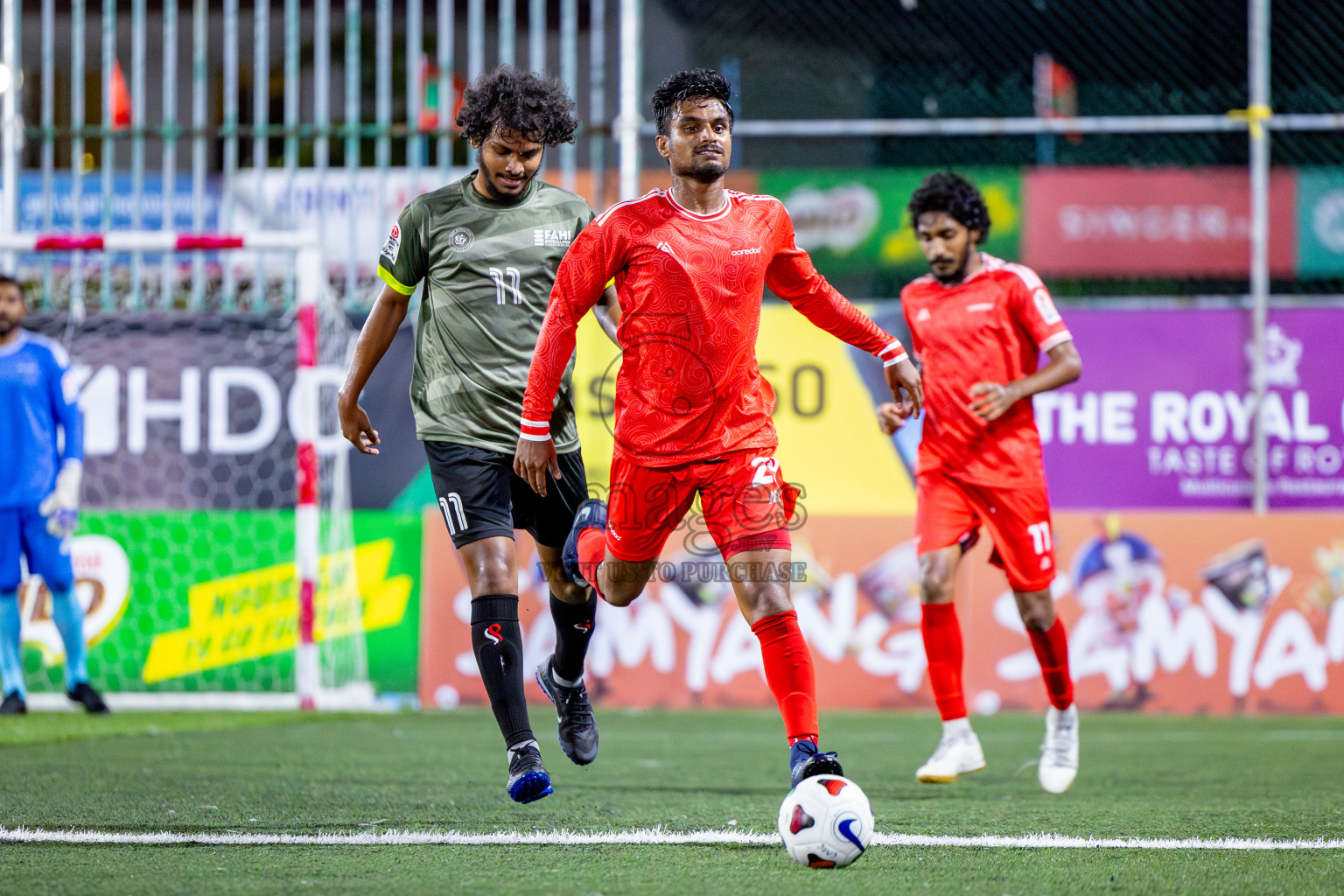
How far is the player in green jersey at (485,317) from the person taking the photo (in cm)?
423

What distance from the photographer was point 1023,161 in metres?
9.63

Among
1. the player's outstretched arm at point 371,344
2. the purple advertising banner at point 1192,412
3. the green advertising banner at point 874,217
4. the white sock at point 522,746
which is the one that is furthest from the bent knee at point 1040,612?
the green advertising banner at point 874,217

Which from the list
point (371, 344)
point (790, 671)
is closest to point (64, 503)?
point (371, 344)

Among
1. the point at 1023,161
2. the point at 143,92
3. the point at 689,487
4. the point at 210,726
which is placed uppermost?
the point at 143,92

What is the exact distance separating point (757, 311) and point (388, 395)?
6.16 metres

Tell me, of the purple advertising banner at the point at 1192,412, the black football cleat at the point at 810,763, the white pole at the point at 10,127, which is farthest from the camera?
the white pole at the point at 10,127

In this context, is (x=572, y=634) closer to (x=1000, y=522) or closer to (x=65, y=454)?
(x=1000, y=522)

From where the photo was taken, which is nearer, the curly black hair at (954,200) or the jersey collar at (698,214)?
the jersey collar at (698,214)

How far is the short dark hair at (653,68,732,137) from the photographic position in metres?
3.76

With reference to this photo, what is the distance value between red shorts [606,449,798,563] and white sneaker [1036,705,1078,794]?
1.72m

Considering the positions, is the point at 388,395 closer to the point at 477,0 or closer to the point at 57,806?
the point at 477,0

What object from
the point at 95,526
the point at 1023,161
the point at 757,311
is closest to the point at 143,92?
the point at 95,526

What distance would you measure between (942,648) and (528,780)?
2.08m

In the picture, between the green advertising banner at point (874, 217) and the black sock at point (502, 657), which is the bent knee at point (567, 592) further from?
the green advertising banner at point (874, 217)
